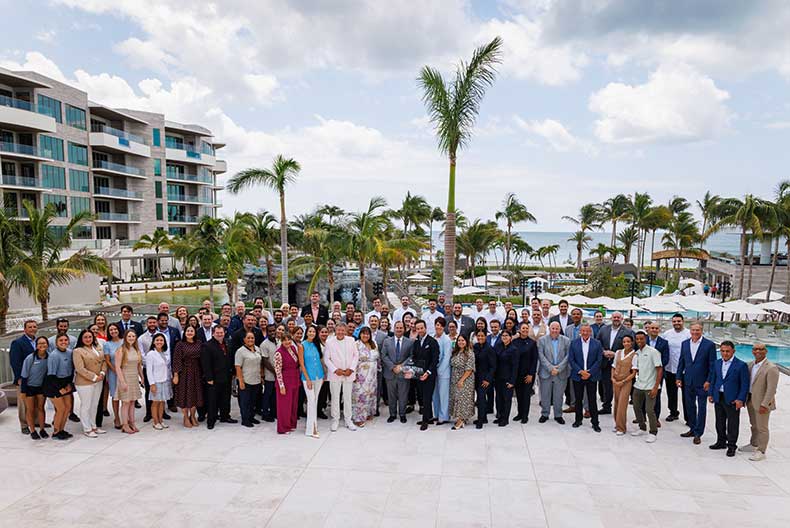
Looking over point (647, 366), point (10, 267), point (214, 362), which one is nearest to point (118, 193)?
point (10, 267)

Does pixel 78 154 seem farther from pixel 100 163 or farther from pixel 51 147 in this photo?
pixel 51 147

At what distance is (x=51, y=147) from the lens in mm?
43281

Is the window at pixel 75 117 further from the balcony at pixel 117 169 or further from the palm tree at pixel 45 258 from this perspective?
the palm tree at pixel 45 258

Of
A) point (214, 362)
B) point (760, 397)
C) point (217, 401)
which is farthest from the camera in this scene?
point (217, 401)

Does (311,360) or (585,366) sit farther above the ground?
(311,360)

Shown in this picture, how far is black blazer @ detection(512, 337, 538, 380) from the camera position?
334 inches

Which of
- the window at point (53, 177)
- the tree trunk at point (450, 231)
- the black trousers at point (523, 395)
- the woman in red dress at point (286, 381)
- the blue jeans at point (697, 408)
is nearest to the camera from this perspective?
the blue jeans at point (697, 408)

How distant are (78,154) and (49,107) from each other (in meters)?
5.08

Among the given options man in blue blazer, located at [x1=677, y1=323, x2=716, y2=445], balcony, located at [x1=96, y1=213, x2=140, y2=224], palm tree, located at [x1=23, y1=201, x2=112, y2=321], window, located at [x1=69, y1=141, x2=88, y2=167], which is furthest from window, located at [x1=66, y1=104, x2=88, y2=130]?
man in blue blazer, located at [x1=677, y1=323, x2=716, y2=445]

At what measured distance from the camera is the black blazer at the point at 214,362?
8.12 metres

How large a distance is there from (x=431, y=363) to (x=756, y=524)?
4586 millimetres

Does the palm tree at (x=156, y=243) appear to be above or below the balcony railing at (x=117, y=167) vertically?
below

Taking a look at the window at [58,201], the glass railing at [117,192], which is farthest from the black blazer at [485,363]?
the glass railing at [117,192]

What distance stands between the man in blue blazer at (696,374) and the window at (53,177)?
49.1m
